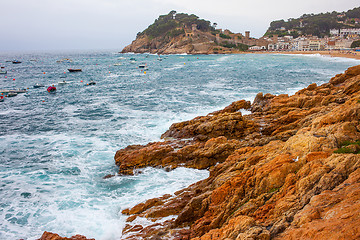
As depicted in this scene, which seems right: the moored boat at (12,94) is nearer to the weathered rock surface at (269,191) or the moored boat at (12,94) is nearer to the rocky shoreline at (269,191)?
the rocky shoreline at (269,191)

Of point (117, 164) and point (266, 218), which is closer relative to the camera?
point (266, 218)

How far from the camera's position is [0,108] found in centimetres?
3841

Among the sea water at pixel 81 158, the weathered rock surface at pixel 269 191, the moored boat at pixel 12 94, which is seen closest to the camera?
the weathered rock surface at pixel 269 191

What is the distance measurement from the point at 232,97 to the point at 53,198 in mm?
31406

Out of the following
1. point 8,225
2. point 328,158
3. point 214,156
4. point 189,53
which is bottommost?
point 8,225

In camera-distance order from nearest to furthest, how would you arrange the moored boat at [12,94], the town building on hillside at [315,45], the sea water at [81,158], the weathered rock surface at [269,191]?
the weathered rock surface at [269,191], the sea water at [81,158], the moored boat at [12,94], the town building on hillside at [315,45]

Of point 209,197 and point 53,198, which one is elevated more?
point 209,197

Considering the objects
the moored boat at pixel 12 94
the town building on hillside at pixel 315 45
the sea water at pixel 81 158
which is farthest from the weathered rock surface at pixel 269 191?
the town building on hillside at pixel 315 45

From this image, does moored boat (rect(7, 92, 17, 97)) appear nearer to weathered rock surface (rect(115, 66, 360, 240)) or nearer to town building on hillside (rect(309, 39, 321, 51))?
weathered rock surface (rect(115, 66, 360, 240))

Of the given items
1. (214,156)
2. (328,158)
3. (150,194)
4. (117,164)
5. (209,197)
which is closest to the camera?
(328,158)

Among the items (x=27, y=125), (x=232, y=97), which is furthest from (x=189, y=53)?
(x=27, y=125)

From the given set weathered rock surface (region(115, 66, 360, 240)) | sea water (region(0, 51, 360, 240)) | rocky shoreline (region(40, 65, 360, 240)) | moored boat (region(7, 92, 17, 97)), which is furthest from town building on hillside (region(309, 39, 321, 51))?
moored boat (region(7, 92, 17, 97))

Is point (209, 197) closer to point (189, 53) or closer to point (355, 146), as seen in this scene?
point (355, 146)

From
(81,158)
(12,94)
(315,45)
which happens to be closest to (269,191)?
(81,158)
